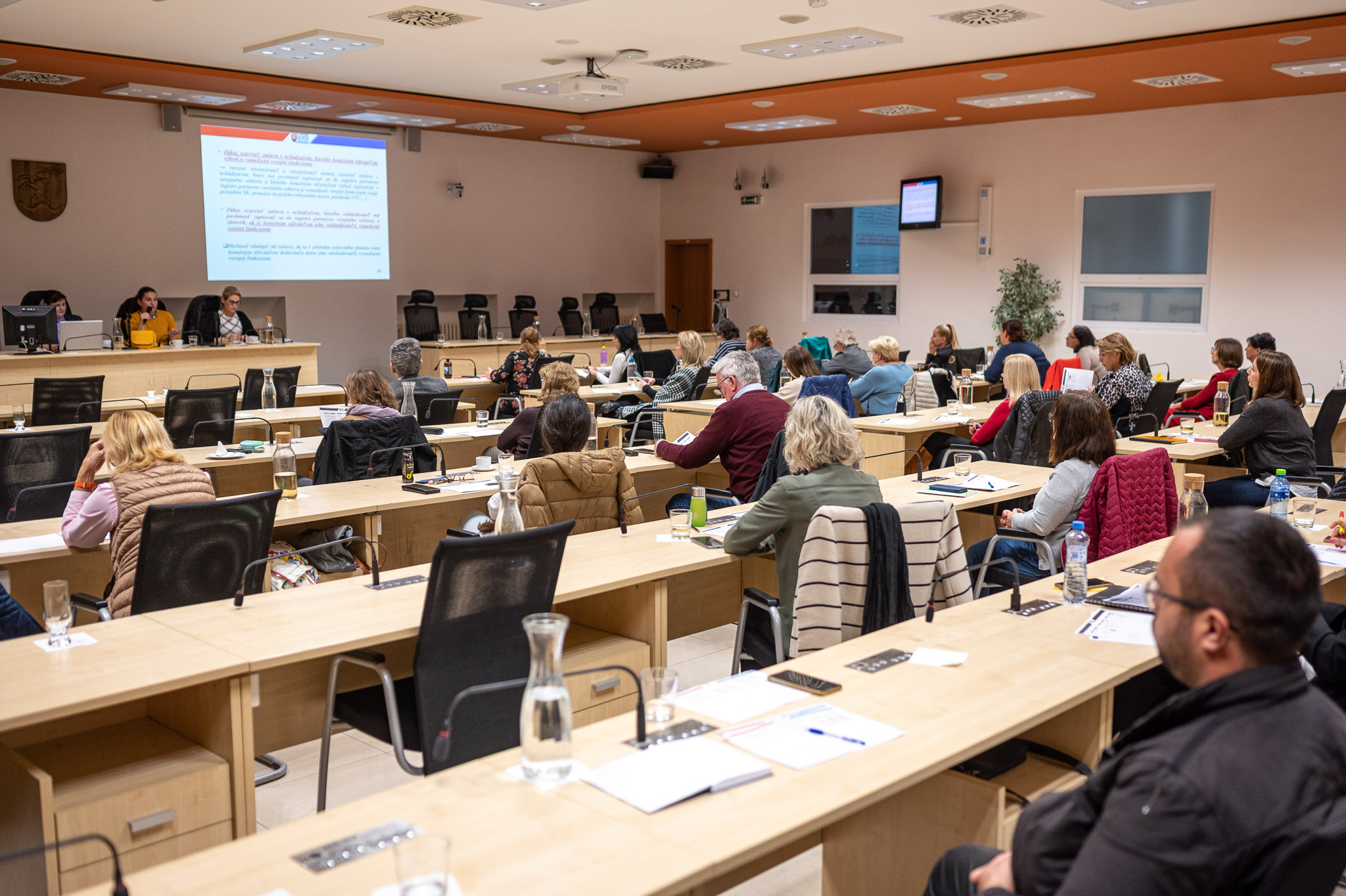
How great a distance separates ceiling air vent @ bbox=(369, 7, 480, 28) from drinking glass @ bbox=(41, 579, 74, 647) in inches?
241

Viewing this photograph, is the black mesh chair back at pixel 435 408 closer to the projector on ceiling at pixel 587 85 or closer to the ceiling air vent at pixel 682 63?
the projector on ceiling at pixel 587 85

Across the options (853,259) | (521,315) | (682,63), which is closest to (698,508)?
(682,63)

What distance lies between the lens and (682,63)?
9.96 meters

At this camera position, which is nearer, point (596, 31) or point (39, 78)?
point (596, 31)

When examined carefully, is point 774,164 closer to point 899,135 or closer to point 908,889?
point 899,135

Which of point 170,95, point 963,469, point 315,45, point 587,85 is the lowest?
point 963,469

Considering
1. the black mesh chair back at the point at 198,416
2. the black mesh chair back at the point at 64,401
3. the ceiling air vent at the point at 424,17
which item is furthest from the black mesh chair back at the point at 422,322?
the black mesh chair back at the point at 198,416

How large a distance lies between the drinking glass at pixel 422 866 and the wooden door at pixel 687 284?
15.8 meters

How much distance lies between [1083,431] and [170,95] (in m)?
10.2

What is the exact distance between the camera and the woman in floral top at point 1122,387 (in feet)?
26.7

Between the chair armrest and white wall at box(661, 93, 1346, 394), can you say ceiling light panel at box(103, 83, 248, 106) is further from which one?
the chair armrest

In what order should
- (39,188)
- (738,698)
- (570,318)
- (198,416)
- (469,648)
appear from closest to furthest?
(738,698)
(469,648)
(198,416)
(39,188)
(570,318)

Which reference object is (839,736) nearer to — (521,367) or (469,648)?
(469,648)

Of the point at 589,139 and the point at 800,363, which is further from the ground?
the point at 589,139
